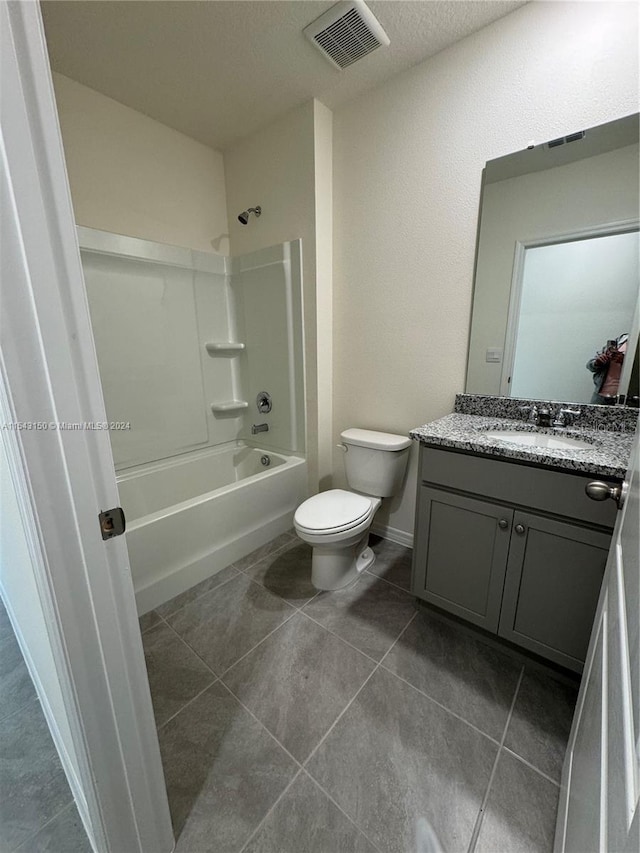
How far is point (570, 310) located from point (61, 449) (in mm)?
1786

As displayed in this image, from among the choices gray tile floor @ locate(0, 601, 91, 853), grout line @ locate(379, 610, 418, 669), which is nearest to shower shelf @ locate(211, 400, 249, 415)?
gray tile floor @ locate(0, 601, 91, 853)

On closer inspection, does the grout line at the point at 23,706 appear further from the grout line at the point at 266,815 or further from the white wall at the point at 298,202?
the white wall at the point at 298,202

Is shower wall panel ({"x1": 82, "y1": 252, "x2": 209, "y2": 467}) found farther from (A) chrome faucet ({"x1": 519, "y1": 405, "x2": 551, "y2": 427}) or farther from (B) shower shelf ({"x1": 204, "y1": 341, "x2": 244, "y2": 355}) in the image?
(A) chrome faucet ({"x1": 519, "y1": 405, "x2": 551, "y2": 427})

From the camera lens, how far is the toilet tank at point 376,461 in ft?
6.08

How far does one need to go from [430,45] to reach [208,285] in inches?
67.1

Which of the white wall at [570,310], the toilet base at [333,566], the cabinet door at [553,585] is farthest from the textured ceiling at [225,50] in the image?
the toilet base at [333,566]

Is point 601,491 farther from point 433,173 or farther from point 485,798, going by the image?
point 433,173

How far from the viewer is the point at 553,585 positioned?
117 cm

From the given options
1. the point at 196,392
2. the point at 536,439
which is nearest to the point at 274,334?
the point at 196,392

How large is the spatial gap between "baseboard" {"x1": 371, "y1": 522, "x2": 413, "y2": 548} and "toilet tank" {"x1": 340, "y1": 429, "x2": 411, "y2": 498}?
36 centimetres

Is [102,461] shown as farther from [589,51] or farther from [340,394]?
[589,51]

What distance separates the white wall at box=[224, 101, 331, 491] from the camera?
192 cm

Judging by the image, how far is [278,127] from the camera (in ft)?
6.57

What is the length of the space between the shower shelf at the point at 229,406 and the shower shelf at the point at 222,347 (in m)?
0.38
